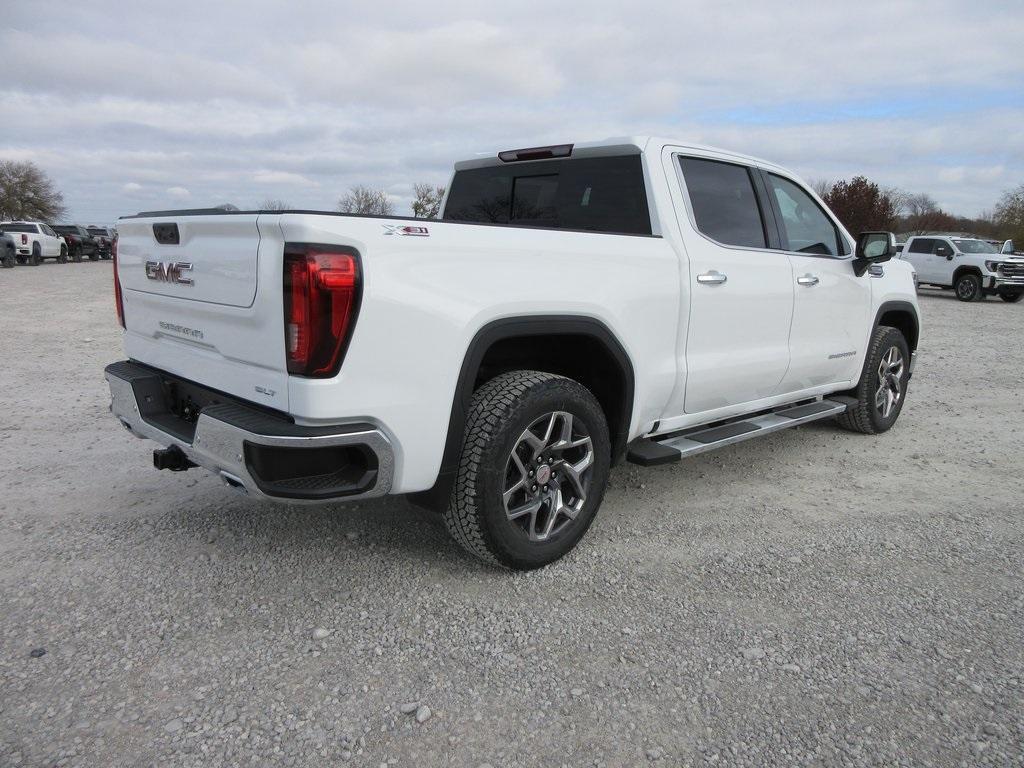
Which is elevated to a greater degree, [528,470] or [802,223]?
[802,223]

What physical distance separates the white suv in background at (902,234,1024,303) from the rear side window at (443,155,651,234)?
62.9 ft

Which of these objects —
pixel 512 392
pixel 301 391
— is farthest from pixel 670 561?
pixel 301 391

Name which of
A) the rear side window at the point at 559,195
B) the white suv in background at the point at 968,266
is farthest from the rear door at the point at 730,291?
the white suv in background at the point at 968,266

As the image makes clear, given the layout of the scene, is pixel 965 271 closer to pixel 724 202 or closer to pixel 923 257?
pixel 923 257

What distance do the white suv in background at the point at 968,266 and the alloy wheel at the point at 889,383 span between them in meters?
16.6

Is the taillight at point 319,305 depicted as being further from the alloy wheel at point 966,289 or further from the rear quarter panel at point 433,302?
the alloy wheel at point 966,289

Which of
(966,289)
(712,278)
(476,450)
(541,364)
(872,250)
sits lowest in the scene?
(966,289)

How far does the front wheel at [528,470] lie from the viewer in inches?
117

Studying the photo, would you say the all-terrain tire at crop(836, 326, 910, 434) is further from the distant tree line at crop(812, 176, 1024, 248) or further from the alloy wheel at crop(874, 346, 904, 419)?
the distant tree line at crop(812, 176, 1024, 248)

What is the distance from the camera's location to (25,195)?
49.0 meters

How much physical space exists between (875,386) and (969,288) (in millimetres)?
18470

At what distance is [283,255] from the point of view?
248 centimetres

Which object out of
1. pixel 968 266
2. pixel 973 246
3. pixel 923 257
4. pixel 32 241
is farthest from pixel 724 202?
pixel 32 241

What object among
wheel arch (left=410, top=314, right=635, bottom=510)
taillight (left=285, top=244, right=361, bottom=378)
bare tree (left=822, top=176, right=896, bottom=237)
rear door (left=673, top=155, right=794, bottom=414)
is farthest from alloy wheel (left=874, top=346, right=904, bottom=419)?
bare tree (left=822, top=176, right=896, bottom=237)
